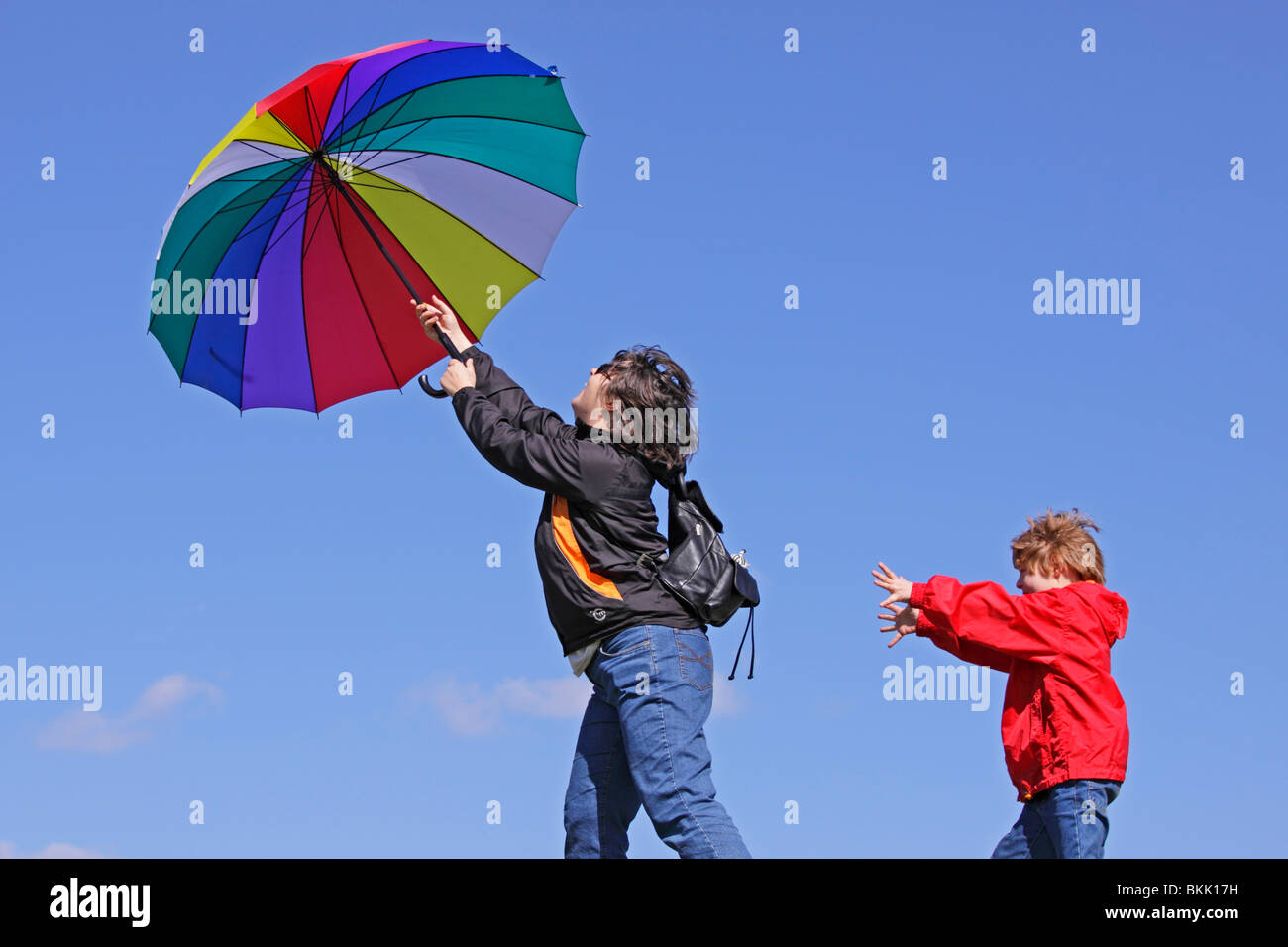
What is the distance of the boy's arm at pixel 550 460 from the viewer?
5.20m

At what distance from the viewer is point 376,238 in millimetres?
6289

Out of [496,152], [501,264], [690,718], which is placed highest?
[496,152]

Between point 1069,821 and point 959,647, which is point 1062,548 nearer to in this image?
point 959,647

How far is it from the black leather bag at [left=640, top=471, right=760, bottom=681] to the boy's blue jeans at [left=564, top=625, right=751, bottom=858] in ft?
0.41

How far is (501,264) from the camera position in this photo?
633cm

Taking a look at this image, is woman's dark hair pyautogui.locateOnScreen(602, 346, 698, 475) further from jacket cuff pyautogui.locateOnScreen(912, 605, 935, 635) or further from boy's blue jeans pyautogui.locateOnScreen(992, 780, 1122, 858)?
boy's blue jeans pyautogui.locateOnScreen(992, 780, 1122, 858)

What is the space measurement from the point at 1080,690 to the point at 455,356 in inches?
108

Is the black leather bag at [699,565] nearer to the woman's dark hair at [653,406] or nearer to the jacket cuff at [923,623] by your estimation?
the woman's dark hair at [653,406]

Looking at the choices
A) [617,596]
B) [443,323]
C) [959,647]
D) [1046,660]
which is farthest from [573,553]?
[1046,660]

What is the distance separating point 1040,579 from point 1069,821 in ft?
3.24

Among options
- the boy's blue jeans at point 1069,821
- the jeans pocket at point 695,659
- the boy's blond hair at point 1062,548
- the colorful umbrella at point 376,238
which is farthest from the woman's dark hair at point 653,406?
the boy's blue jeans at point 1069,821

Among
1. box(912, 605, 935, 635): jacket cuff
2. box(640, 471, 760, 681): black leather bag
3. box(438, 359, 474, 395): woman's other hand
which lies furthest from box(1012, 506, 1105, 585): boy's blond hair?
box(438, 359, 474, 395): woman's other hand
